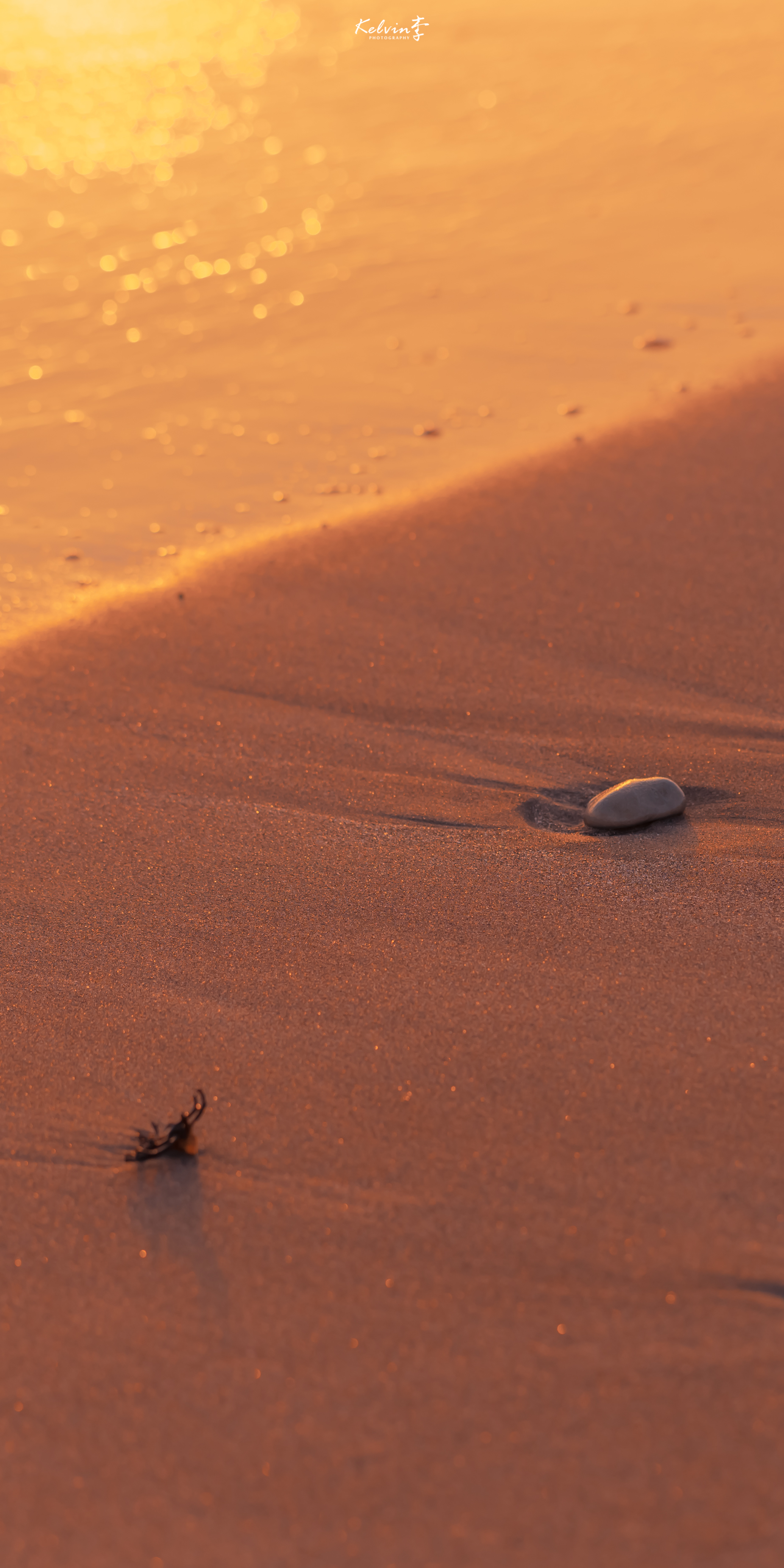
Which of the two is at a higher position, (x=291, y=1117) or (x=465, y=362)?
(x=465, y=362)

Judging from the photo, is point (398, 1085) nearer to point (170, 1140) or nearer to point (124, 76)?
point (170, 1140)

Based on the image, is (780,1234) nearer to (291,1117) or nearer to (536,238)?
(291,1117)

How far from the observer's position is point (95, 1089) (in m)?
2.14

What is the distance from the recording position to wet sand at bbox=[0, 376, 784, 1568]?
1583 millimetres

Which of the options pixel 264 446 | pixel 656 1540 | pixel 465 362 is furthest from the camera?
pixel 465 362

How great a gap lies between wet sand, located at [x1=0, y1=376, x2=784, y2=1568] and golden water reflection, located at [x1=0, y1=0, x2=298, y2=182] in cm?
519

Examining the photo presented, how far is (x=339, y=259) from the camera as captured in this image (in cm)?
615

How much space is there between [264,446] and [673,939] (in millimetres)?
2945

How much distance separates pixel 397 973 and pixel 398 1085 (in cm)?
28

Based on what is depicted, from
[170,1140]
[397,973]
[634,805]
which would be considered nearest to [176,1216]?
[170,1140]

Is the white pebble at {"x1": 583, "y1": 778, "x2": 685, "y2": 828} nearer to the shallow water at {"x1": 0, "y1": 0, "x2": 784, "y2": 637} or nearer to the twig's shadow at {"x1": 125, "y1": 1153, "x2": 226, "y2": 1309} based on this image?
the twig's shadow at {"x1": 125, "y1": 1153, "x2": 226, "y2": 1309}

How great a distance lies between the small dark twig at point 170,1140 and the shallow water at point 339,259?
6.63ft

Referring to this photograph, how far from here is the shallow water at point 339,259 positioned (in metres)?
4.53

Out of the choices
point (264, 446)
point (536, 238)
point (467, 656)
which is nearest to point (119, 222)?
point (536, 238)
